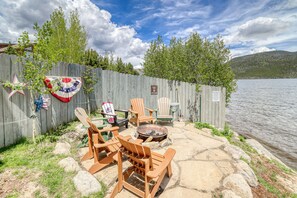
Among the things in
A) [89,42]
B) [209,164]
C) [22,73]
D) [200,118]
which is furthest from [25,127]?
[89,42]

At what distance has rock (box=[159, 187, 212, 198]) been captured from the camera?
2.06 meters

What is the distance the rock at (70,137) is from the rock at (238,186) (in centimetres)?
343

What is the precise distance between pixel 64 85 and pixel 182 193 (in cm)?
420

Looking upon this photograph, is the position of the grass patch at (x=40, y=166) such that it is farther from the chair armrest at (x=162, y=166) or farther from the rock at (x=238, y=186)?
the rock at (x=238, y=186)

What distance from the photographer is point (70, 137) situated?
149 inches

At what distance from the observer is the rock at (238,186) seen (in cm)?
210

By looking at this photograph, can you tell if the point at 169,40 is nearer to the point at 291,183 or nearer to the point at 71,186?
the point at 291,183

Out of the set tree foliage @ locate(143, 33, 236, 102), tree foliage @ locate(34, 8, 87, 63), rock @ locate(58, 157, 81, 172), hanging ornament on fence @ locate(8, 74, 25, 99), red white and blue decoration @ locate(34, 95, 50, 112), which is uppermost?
tree foliage @ locate(34, 8, 87, 63)

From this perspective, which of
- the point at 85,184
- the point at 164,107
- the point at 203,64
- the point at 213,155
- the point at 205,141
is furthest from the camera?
the point at 203,64

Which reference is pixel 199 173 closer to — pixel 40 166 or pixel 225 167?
pixel 225 167

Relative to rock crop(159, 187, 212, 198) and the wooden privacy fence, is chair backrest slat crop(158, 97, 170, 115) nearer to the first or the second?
the wooden privacy fence

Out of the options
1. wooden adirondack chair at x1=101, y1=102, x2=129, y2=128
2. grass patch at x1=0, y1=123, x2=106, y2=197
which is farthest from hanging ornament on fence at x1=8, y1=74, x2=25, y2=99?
wooden adirondack chair at x1=101, y1=102, x2=129, y2=128

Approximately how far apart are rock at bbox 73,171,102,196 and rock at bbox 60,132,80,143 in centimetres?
170

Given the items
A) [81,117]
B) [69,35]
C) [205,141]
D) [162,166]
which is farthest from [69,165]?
[69,35]
